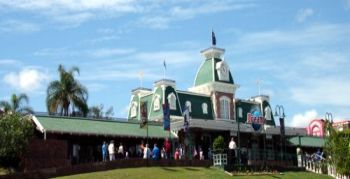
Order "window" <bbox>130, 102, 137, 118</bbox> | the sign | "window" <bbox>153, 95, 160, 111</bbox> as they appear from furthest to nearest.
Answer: "window" <bbox>130, 102, 137, 118</bbox> → "window" <bbox>153, 95, 160, 111</bbox> → the sign

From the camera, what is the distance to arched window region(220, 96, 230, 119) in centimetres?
5694

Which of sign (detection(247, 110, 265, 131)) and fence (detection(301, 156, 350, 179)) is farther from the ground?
sign (detection(247, 110, 265, 131))

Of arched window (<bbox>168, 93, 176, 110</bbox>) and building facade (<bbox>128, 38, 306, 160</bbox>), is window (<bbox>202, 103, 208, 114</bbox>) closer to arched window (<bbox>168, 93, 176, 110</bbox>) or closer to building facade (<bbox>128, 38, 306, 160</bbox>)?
building facade (<bbox>128, 38, 306, 160</bbox>)

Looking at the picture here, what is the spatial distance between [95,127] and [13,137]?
7.63 metres

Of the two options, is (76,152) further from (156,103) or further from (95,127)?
(156,103)

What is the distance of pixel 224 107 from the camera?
2259 inches

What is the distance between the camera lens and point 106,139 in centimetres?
4169

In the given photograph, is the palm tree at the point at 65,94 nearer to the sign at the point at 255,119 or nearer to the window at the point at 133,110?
the window at the point at 133,110

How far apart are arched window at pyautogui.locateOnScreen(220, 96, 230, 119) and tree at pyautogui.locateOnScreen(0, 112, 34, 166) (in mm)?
24863

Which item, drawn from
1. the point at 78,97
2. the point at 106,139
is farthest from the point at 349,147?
the point at 78,97

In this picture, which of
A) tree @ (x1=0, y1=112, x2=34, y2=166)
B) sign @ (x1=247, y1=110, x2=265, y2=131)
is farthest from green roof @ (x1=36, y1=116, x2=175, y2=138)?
sign @ (x1=247, y1=110, x2=265, y2=131)

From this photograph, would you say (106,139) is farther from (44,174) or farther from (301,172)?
(301,172)

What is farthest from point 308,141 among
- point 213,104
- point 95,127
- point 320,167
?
point 95,127

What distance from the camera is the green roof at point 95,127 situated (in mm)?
38594
